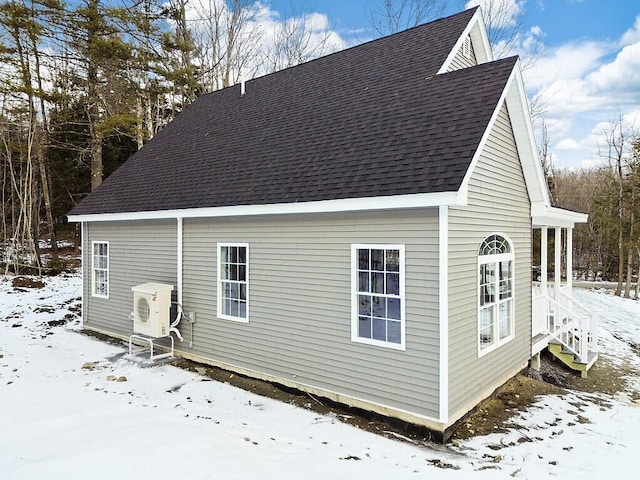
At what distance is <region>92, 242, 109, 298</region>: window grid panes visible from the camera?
400 inches

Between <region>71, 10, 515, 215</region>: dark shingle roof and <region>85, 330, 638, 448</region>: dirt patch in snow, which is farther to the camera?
<region>71, 10, 515, 215</region>: dark shingle roof

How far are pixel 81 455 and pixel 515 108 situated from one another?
7.26 m

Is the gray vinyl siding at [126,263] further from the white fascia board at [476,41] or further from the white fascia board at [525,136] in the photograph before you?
the white fascia board at [525,136]

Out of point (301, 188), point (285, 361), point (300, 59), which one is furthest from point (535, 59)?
point (285, 361)

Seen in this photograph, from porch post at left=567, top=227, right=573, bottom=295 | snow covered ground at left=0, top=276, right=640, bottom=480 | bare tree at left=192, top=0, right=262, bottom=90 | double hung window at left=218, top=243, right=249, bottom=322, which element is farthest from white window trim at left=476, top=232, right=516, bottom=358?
bare tree at left=192, top=0, right=262, bottom=90

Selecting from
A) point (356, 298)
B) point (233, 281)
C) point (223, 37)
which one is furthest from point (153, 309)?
point (223, 37)

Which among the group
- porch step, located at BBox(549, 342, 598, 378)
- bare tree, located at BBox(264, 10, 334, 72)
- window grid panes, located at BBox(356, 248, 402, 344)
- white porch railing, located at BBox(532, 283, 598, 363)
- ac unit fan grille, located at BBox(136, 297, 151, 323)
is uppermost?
bare tree, located at BBox(264, 10, 334, 72)

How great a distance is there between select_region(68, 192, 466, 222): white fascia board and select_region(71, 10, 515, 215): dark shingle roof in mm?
91

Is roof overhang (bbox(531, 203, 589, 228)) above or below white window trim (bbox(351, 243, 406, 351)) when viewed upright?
above

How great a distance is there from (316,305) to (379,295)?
1077 millimetres

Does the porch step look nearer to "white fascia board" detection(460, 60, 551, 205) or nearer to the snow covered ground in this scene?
the snow covered ground

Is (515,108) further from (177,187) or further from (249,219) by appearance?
(177,187)

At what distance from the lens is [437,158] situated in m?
5.35

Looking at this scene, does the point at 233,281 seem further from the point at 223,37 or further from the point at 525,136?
the point at 223,37
